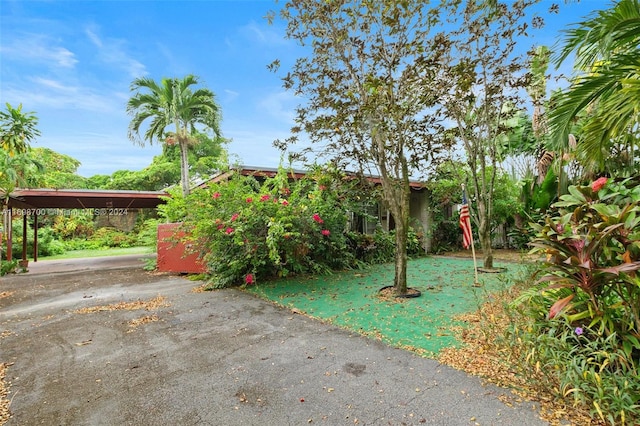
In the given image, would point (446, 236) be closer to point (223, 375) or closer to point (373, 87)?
point (373, 87)

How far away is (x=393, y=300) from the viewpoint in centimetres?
558

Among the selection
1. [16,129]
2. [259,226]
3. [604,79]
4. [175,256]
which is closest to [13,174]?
[16,129]

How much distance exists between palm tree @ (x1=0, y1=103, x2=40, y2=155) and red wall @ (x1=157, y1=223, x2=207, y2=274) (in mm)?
11500

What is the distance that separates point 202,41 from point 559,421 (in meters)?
10.7

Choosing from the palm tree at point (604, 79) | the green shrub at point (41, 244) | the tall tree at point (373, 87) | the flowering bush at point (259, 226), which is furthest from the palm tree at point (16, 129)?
the palm tree at point (604, 79)

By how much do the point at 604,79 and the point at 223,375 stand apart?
200 inches

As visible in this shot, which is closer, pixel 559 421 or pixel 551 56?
pixel 559 421

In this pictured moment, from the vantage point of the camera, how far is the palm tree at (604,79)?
3287mm

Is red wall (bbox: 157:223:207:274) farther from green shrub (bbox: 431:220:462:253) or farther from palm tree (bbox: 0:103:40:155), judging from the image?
palm tree (bbox: 0:103:40:155)

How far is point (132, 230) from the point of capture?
25375 millimetres

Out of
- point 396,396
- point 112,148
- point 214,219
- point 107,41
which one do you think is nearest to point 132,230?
point 112,148

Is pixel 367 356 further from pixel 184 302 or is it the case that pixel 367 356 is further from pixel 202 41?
pixel 202 41

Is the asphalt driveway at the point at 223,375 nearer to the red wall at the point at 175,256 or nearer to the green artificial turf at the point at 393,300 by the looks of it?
the green artificial turf at the point at 393,300

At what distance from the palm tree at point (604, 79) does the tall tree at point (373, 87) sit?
1787 millimetres
